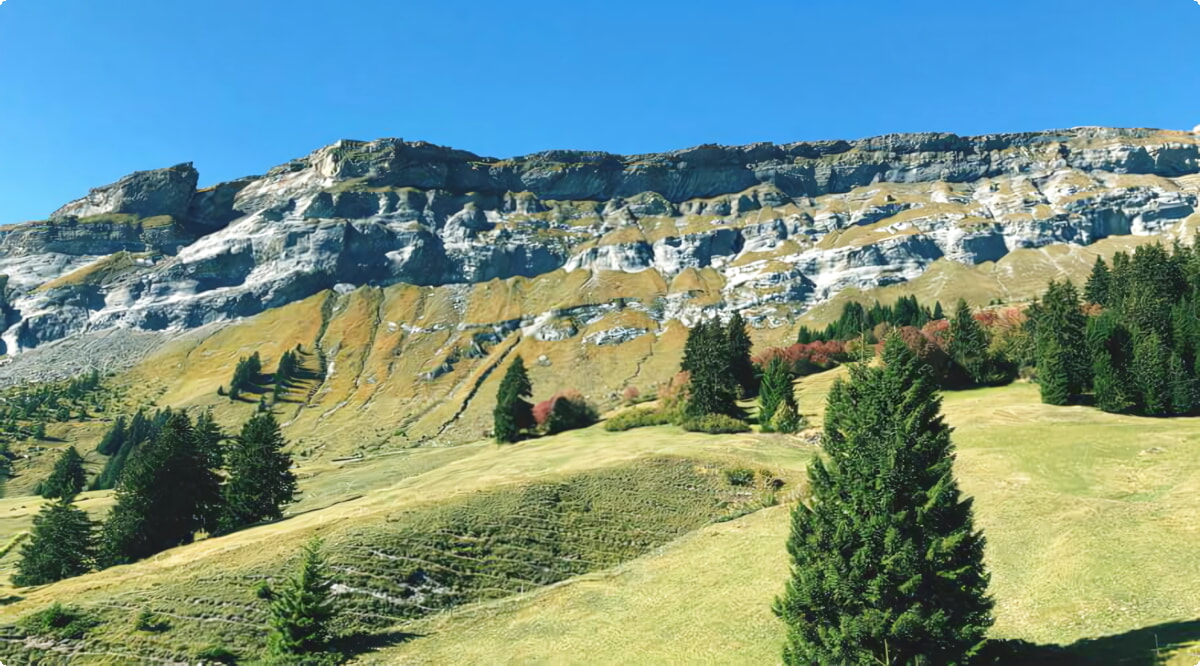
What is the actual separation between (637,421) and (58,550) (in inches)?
2458

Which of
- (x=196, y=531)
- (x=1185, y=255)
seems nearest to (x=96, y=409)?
(x=196, y=531)

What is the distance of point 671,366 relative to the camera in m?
192

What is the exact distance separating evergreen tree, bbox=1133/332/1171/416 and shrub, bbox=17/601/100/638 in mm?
84035

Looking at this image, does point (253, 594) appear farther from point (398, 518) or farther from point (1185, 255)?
point (1185, 255)

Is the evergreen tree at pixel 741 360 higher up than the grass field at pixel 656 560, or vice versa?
the evergreen tree at pixel 741 360

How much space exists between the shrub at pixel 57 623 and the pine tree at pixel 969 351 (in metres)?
92.2

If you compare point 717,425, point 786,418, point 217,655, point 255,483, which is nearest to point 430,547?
point 217,655

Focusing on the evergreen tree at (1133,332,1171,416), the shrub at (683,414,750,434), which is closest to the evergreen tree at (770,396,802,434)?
the shrub at (683,414,750,434)

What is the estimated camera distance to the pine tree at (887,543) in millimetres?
20422

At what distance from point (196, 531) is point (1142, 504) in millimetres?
74538

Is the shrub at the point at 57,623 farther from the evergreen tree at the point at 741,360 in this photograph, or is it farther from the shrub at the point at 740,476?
the evergreen tree at the point at 741,360

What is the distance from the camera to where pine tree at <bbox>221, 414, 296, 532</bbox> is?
199 ft

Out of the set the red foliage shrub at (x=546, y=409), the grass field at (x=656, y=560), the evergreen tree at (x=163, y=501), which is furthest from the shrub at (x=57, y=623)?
the red foliage shrub at (x=546, y=409)

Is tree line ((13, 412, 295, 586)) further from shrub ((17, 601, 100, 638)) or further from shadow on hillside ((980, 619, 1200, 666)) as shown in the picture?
shadow on hillside ((980, 619, 1200, 666))
